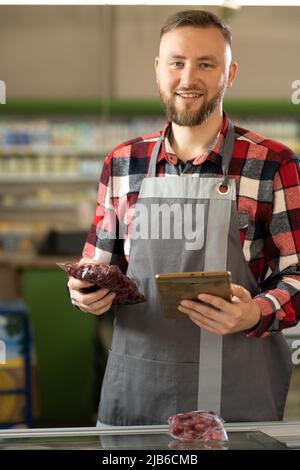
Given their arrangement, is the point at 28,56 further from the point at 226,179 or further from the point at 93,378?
the point at 226,179

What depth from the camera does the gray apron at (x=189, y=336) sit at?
194 cm

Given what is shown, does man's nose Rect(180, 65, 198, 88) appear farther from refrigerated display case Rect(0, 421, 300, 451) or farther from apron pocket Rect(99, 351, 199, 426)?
refrigerated display case Rect(0, 421, 300, 451)

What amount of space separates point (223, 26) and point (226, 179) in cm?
38

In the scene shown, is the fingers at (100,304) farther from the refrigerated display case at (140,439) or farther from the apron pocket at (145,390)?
the refrigerated display case at (140,439)

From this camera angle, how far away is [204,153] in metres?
2.00

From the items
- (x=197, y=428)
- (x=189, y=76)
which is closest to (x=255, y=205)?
(x=189, y=76)

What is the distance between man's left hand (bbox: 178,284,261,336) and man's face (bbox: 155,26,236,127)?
471 mm

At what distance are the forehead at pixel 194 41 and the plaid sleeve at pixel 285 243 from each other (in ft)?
1.04

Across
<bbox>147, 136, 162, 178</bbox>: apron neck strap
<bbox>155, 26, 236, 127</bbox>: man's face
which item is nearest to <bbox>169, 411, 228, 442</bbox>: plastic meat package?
<bbox>147, 136, 162, 178</bbox>: apron neck strap

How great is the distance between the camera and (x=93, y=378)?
485 centimetres

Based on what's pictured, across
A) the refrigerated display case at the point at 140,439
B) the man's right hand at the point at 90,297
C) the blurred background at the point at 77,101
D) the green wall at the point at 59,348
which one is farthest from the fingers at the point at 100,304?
the blurred background at the point at 77,101

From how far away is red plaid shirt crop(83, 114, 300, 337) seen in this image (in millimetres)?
1894
